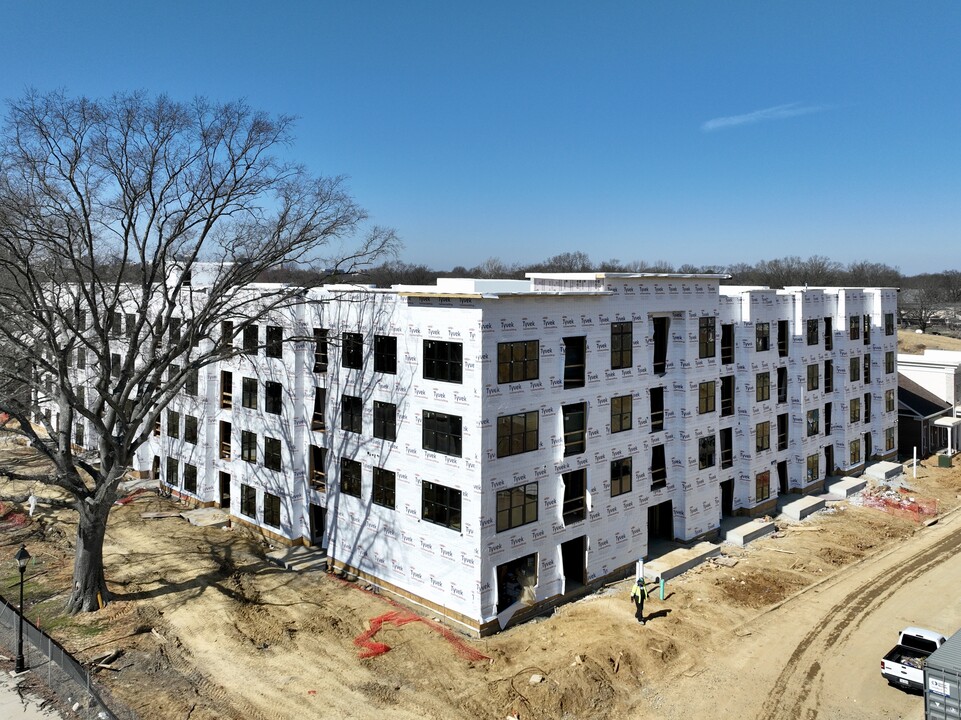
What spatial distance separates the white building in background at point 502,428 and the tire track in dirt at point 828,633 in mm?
6710

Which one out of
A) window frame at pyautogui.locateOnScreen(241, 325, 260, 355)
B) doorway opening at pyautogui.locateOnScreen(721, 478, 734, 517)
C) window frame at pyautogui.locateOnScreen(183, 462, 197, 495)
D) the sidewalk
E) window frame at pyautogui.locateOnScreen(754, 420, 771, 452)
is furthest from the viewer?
window frame at pyautogui.locateOnScreen(183, 462, 197, 495)

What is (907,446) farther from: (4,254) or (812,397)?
(4,254)

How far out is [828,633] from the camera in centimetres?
2220

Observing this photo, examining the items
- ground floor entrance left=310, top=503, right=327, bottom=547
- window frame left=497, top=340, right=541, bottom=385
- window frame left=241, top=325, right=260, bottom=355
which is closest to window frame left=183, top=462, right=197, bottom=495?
window frame left=241, top=325, right=260, bottom=355

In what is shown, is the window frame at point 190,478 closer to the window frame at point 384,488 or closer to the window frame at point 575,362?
the window frame at point 384,488

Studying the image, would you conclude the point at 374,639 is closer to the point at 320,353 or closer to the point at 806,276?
the point at 320,353

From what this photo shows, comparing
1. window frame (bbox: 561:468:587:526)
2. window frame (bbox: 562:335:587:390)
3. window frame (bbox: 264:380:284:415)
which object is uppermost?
window frame (bbox: 562:335:587:390)

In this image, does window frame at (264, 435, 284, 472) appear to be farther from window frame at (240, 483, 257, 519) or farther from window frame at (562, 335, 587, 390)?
window frame at (562, 335, 587, 390)

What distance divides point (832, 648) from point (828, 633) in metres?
1.07

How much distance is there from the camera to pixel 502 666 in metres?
19.3

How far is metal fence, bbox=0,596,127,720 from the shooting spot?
1680 centimetres

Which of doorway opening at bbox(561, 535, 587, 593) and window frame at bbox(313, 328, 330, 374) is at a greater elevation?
window frame at bbox(313, 328, 330, 374)

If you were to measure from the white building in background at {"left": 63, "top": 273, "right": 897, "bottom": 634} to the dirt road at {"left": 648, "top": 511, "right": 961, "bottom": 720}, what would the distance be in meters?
5.79

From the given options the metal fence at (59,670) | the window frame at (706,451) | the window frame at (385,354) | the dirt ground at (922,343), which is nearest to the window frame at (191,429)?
the metal fence at (59,670)
